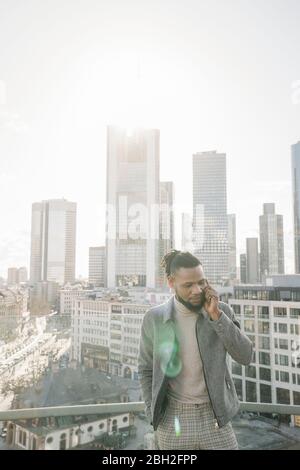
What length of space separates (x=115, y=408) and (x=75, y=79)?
403 cm

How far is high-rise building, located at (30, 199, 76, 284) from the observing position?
15.1 metres

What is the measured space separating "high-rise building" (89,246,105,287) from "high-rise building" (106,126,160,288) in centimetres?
111

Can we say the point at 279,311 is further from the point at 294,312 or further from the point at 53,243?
the point at 53,243

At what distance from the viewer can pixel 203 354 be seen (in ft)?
3.62

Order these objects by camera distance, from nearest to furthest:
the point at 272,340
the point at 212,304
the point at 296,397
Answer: the point at 212,304
the point at 296,397
the point at 272,340

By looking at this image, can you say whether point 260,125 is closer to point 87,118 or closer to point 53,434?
point 87,118

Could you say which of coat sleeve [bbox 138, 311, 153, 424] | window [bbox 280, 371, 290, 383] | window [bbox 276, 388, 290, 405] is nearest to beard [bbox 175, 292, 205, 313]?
coat sleeve [bbox 138, 311, 153, 424]

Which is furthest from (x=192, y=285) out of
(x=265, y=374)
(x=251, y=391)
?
(x=251, y=391)

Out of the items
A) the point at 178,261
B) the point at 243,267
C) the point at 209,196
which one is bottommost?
the point at 243,267

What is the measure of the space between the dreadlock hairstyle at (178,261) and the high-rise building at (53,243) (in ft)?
45.1

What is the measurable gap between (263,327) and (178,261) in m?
9.69

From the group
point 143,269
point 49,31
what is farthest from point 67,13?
point 143,269

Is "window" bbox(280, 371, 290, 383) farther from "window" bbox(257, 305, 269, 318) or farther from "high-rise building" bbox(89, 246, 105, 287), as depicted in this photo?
"high-rise building" bbox(89, 246, 105, 287)
